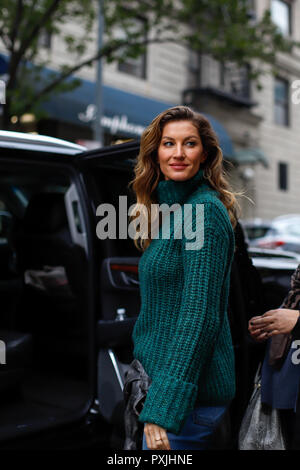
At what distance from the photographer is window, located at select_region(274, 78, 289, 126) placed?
22188mm

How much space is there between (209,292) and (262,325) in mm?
573

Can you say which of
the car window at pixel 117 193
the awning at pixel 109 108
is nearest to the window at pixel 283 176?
the awning at pixel 109 108

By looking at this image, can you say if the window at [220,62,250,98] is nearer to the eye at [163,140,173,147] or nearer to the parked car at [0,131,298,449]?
the parked car at [0,131,298,449]

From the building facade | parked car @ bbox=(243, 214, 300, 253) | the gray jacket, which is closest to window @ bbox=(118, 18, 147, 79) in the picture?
the building facade

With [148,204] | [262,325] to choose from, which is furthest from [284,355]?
[148,204]

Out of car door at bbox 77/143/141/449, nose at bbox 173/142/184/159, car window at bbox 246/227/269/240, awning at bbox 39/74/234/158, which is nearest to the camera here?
nose at bbox 173/142/184/159

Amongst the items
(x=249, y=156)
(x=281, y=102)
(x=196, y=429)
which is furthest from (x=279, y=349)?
(x=281, y=102)

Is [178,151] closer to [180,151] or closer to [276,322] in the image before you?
[180,151]

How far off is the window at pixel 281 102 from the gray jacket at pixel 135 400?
2158 centimetres

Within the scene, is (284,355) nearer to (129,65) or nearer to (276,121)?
(129,65)

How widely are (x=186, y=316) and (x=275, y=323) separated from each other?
58cm

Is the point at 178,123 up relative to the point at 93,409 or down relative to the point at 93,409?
up

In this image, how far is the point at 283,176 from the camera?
22344mm

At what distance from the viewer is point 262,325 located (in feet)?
6.87
